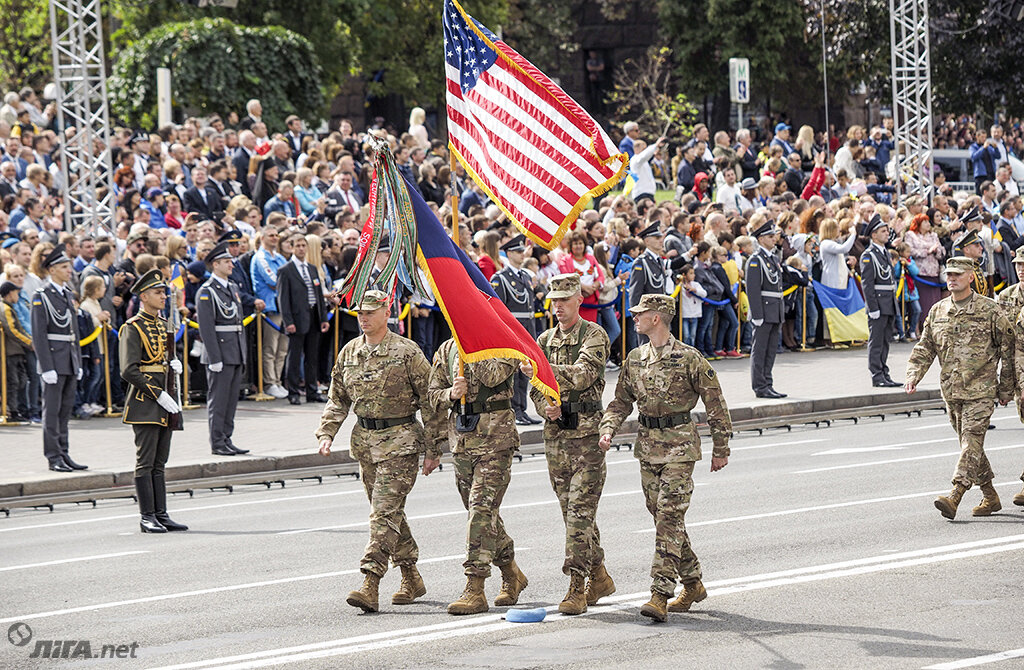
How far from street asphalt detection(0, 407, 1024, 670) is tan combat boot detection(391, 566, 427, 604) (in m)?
0.17

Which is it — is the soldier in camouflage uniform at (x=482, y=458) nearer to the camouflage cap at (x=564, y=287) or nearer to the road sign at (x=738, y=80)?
the camouflage cap at (x=564, y=287)

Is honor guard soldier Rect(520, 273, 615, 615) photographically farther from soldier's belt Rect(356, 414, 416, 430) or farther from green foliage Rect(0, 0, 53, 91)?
green foliage Rect(0, 0, 53, 91)

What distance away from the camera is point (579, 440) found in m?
10.7

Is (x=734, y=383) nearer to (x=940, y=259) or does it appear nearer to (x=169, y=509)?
(x=940, y=259)

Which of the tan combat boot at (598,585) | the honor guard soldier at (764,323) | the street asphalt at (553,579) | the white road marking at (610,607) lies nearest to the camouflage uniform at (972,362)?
the street asphalt at (553,579)

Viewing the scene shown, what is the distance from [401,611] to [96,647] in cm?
194

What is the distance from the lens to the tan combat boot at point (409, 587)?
1087cm

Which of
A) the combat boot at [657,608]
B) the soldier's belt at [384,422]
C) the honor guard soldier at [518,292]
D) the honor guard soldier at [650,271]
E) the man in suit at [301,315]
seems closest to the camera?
the combat boot at [657,608]

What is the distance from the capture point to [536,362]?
10.5m

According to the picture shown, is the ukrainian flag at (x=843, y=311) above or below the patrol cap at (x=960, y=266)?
below

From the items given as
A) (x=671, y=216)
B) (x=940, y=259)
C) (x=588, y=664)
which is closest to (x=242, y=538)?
(x=588, y=664)

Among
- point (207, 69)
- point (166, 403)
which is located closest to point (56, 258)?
point (166, 403)

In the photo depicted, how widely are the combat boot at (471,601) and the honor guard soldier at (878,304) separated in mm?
12232

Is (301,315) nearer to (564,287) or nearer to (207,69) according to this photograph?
(564,287)
